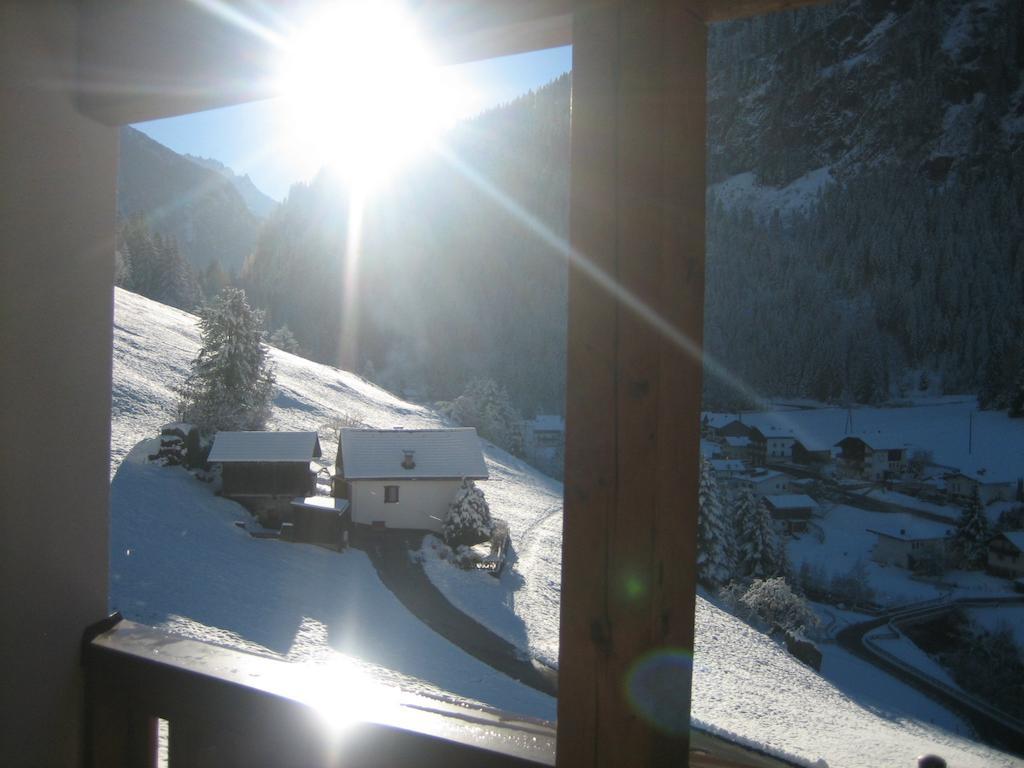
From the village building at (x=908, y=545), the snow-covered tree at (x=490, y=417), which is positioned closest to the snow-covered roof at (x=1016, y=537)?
the village building at (x=908, y=545)

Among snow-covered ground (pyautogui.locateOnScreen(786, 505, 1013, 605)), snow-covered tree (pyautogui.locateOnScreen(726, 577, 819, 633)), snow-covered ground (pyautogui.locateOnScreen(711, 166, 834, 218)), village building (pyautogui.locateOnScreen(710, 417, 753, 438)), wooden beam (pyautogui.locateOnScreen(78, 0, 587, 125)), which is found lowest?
snow-covered ground (pyautogui.locateOnScreen(786, 505, 1013, 605))

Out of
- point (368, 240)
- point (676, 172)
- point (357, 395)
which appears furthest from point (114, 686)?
point (368, 240)

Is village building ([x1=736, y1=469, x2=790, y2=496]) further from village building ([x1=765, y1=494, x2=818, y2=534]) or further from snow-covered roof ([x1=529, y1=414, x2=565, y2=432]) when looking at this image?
snow-covered roof ([x1=529, y1=414, x2=565, y2=432])

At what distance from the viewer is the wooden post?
32.1 inches

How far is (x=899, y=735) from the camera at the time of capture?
407 inches

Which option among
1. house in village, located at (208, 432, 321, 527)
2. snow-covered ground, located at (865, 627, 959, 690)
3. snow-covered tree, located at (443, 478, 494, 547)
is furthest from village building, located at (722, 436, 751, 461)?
house in village, located at (208, 432, 321, 527)

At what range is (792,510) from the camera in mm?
29609

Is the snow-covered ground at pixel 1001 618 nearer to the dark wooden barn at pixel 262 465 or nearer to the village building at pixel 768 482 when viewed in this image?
the village building at pixel 768 482

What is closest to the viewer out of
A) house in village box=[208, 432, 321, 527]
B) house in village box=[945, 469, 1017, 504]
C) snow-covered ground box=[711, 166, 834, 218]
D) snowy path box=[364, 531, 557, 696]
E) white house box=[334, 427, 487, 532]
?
snowy path box=[364, 531, 557, 696]

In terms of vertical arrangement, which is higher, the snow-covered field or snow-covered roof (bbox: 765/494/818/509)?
the snow-covered field

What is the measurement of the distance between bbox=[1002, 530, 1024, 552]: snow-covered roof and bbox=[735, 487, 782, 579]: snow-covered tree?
11.7 meters

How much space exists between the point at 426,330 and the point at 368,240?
76.6 feet

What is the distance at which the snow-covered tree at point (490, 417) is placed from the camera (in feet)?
101

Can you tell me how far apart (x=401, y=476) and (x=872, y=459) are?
3715 cm
